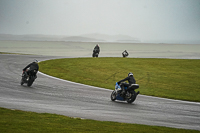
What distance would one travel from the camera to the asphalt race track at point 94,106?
42.8ft

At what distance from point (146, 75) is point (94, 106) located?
15019mm

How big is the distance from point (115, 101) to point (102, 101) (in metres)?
0.99

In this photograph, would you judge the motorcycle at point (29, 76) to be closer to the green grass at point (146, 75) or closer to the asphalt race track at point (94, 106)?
the asphalt race track at point (94, 106)

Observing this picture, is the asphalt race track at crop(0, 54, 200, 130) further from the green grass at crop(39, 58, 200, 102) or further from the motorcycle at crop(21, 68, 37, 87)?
the green grass at crop(39, 58, 200, 102)

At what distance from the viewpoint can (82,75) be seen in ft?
Answer: 94.9

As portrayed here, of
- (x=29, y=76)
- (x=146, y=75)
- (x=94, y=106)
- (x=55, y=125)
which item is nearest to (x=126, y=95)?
(x=94, y=106)

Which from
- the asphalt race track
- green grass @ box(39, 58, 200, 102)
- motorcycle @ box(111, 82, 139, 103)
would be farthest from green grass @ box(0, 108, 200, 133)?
green grass @ box(39, 58, 200, 102)

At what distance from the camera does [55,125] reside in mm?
10055

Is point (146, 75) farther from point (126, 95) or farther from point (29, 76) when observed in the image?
point (29, 76)

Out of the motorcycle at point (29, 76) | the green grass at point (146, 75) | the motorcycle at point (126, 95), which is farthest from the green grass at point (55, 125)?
the green grass at point (146, 75)

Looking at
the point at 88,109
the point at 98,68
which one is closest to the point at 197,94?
the point at 88,109

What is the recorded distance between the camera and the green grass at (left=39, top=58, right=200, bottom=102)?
912 inches

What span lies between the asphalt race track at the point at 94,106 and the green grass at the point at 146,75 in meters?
3.29

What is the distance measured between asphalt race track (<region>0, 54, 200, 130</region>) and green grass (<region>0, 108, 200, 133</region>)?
1.22 metres
